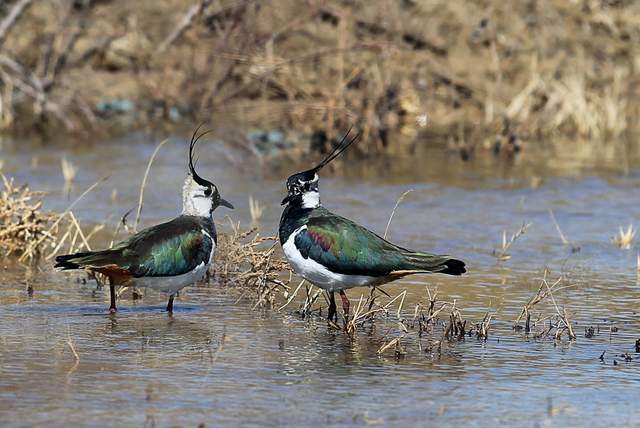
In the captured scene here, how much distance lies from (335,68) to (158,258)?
7758 millimetres

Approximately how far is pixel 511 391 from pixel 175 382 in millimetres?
1575

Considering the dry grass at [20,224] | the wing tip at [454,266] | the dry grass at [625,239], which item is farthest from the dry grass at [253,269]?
the dry grass at [625,239]

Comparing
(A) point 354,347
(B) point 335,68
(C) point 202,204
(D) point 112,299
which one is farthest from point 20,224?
(B) point 335,68

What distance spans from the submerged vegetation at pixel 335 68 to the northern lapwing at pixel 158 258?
6229mm

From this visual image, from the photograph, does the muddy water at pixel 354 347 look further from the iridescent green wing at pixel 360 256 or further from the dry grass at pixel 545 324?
the iridescent green wing at pixel 360 256

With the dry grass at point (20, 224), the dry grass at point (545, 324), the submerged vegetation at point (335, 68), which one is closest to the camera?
the dry grass at point (545, 324)

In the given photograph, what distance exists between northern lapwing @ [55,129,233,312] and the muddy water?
0.24 m

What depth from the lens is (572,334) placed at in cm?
715

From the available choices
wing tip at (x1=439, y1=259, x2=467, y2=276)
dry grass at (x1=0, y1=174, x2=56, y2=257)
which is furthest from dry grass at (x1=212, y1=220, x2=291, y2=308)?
dry grass at (x1=0, y1=174, x2=56, y2=257)

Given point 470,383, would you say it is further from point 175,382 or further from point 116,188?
point 116,188

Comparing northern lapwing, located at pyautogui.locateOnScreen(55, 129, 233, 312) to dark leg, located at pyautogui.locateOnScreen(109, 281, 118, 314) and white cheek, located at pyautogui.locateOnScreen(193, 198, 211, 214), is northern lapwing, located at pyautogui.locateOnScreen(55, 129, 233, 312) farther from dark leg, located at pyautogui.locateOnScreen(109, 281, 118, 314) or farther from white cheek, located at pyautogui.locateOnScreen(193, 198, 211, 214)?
white cheek, located at pyautogui.locateOnScreen(193, 198, 211, 214)

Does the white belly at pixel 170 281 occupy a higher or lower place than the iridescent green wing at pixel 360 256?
lower

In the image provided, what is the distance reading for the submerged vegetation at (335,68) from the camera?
14.5m

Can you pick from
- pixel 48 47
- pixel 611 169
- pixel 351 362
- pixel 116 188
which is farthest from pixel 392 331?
pixel 48 47
